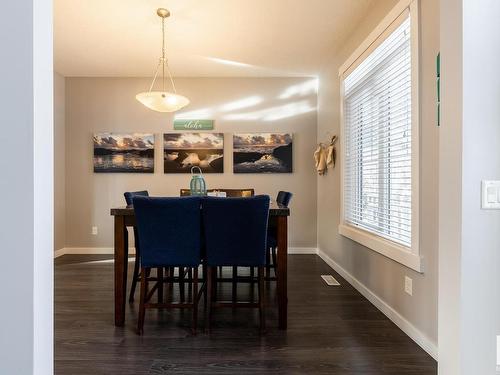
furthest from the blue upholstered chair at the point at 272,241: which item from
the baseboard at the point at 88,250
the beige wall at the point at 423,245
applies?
the baseboard at the point at 88,250

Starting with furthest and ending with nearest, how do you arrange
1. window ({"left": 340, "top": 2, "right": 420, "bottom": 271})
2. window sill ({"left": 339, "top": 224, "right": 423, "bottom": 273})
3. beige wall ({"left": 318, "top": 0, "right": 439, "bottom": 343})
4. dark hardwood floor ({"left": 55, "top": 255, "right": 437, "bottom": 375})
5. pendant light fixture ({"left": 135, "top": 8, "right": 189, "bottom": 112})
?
pendant light fixture ({"left": 135, "top": 8, "right": 189, "bottom": 112}) → window ({"left": 340, "top": 2, "right": 420, "bottom": 271}) → window sill ({"left": 339, "top": 224, "right": 423, "bottom": 273}) → beige wall ({"left": 318, "top": 0, "right": 439, "bottom": 343}) → dark hardwood floor ({"left": 55, "top": 255, "right": 437, "bottom": 375})

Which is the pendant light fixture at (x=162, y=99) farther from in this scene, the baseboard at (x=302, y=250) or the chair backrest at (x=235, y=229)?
the baseboard at (x=302, y=250)

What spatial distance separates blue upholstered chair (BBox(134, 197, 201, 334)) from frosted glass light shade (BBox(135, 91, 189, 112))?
4.67ft

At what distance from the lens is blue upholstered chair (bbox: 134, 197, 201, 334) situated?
7.23ft

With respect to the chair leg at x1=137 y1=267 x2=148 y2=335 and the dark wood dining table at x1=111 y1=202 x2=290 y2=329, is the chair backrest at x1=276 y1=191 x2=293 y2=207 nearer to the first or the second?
the dark wood dining table at x1=111 y1=202 x2=290 y2=329

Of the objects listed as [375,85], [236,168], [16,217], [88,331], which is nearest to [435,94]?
[375,85]

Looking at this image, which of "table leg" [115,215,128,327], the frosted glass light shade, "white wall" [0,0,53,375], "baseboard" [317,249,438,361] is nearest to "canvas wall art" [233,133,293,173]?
the frosted glass light shade

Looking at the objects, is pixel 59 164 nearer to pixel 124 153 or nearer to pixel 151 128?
pixel 124 153

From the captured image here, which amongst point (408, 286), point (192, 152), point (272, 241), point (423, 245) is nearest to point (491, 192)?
point (423, 245)

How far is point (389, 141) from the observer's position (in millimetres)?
2656

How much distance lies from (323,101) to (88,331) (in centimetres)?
392

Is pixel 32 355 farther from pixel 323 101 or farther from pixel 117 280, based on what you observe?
pixel 323 101

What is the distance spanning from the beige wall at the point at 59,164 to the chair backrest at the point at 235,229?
11.6ft

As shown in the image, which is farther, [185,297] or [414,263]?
[185,297]
